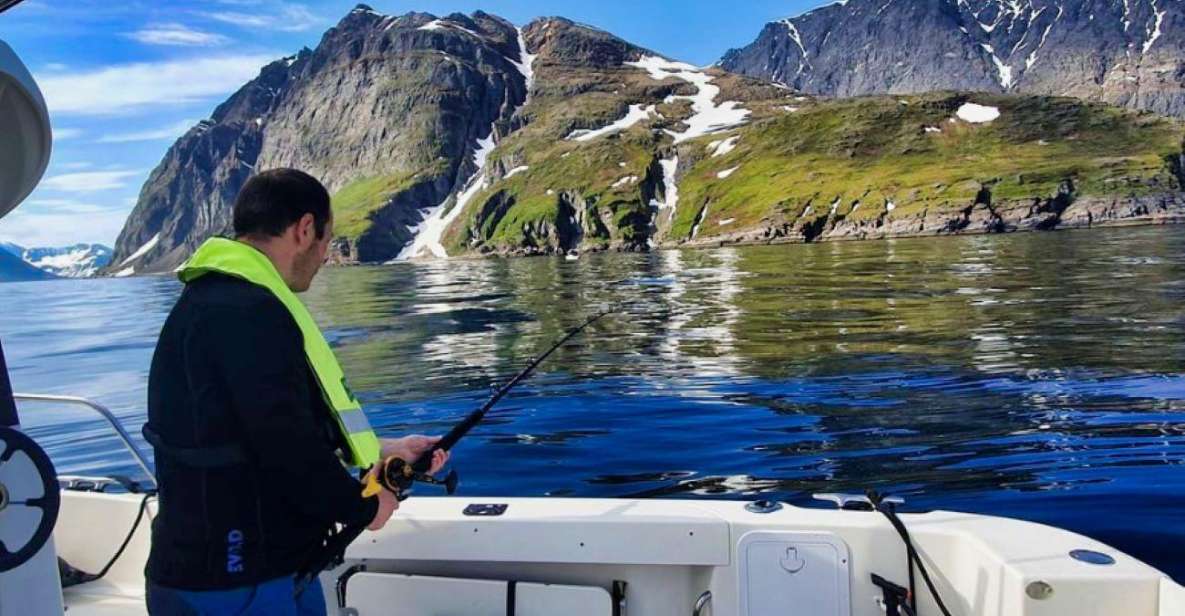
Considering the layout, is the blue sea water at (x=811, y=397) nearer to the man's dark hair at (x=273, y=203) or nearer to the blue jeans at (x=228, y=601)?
the blue jeans at (x=228, y=601)

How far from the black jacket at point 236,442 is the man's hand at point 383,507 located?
0.22 m

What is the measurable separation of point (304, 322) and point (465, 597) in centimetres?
226

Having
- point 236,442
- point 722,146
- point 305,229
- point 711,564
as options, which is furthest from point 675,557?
point 722,146

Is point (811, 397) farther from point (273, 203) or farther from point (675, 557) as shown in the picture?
point (273, 203)

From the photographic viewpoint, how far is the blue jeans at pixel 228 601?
10.3 feet

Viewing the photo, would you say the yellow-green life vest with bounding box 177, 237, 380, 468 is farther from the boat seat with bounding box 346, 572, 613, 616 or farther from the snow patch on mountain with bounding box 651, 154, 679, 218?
the snow patch on mountain with bounding box 651, 154, 679, 218

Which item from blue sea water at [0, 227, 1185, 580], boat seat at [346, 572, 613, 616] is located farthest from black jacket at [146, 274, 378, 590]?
blue sea water at [0, 227, 1185, 580]

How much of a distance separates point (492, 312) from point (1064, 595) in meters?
32.9

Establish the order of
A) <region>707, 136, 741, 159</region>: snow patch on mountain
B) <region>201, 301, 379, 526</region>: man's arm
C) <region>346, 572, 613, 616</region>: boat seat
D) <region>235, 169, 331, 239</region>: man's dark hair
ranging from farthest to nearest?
<region>707, 136, 741, 159</region>: snow patch on mountain → <region>346, 572, 613, 616</region>: boat seat → <region>235, 169, 331, 239</region>: man's dark hair → <region>201, 301, 379, 526</region>: man's arm

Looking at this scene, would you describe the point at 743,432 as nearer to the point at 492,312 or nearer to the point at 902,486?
the point at 902,486

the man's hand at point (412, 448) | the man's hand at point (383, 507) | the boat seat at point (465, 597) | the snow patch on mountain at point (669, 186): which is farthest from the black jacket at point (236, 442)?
the snow patch on mountain at point (669, 186)

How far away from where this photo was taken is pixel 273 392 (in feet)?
9.51

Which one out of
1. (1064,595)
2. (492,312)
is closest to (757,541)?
(1064,595)

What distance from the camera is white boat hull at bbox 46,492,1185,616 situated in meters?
4.50
